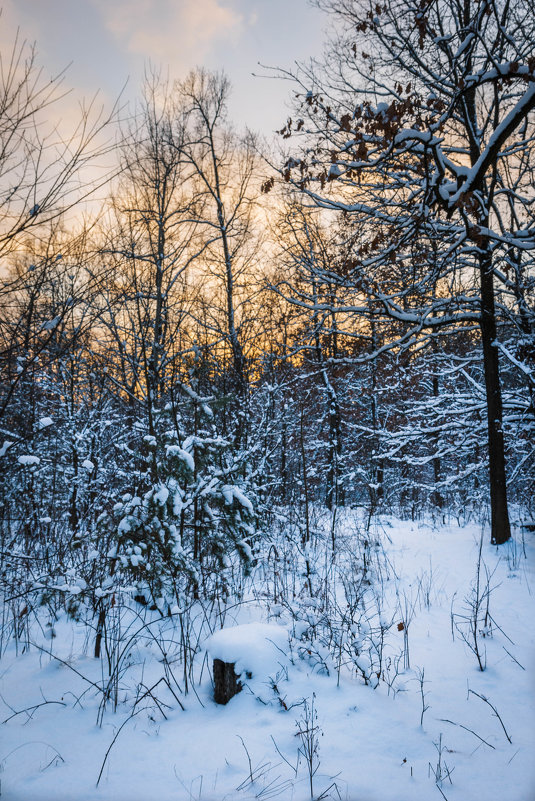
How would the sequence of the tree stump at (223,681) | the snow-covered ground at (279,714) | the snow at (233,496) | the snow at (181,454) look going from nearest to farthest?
the snow-covered ground at (279,714) → the tree stump at (223,681) → the snow at (181,454) → the snow at (233,496)

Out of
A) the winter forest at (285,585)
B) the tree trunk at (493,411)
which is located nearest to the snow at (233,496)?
the winter forest at (285,585)

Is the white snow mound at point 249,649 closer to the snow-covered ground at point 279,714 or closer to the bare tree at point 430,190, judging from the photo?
the snow-covered ground at point 279,714

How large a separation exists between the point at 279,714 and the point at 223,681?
41 cm

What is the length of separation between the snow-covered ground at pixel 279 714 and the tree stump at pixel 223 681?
→ 2.2 inches

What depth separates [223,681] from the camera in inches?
104

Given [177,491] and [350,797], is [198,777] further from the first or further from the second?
[177,491]

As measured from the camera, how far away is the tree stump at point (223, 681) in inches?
104

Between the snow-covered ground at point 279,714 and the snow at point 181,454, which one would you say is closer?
the snow-covered ground at point 279,714

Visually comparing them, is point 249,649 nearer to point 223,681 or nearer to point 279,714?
point 223,681

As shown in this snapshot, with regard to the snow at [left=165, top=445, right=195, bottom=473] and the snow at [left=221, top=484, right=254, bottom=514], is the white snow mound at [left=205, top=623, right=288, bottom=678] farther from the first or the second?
the snow at [left=165, top=445, right=195, bottom=473]

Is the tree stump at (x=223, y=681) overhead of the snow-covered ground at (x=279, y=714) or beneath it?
overhead

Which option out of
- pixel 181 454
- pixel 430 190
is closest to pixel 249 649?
pixel 181 454

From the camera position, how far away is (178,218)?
34.7 feet

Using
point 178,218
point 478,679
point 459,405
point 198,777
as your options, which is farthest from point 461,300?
point 178,218
